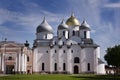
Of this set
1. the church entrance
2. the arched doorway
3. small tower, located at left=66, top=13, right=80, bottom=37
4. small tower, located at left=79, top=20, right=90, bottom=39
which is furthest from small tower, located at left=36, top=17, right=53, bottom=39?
the church entrance

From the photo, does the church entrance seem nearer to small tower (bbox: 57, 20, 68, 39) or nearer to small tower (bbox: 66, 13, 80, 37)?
small tower (bbox: 57, 20, 68, 39)

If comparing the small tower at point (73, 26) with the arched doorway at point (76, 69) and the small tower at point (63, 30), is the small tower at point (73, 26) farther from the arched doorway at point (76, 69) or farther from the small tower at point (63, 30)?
the arched doorway at point (76, 69)

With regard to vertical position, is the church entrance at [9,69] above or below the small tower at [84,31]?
below

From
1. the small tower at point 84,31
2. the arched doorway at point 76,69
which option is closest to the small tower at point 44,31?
the small tower at point 84,31

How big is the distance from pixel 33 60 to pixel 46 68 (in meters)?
4.74

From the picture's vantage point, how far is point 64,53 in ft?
312

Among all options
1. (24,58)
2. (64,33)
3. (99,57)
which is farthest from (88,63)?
(24,58)

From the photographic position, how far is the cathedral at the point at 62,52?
9425 cm

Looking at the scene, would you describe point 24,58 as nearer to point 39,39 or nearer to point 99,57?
point 39,39

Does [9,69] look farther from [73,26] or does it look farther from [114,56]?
[114,56]

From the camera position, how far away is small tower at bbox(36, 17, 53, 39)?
9806 cm

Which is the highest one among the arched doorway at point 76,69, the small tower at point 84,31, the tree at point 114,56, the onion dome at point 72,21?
the onion dome at point 72,21

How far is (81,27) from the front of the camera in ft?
325

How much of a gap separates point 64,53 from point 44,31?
386 inches
